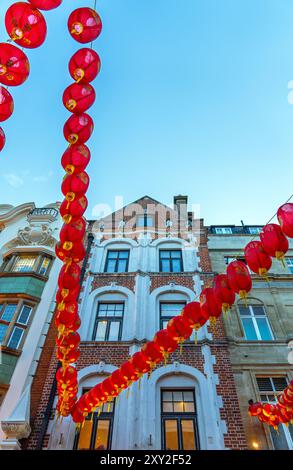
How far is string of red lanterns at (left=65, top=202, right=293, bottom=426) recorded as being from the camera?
188 inches

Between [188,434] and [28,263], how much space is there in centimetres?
1004

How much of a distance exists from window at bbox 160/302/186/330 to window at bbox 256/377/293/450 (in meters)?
3.89

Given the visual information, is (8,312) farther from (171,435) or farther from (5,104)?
(5,104)

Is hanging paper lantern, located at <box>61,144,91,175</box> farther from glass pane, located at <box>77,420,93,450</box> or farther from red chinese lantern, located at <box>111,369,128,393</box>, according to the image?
glass pane, located at <box>77,420,93,450</box>

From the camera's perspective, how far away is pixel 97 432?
29.8 ft

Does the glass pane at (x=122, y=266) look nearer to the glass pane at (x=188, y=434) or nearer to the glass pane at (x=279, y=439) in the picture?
the glass pane at (x=188, y=434)

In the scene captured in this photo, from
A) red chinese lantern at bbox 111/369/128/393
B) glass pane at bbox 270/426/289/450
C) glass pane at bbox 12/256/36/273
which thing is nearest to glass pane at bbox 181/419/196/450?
glass pane at bbox 270/426/289/450

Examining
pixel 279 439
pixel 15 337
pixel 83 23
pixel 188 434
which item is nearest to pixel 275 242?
pixel 83 23

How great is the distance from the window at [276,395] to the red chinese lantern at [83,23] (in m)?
11.3

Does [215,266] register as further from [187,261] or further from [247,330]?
[247,330]

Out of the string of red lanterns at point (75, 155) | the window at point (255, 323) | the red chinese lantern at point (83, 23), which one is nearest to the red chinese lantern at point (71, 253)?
the string of red lanterns at point (75, 155)

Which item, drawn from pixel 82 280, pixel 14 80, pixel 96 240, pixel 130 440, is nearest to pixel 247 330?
pixel 130 440

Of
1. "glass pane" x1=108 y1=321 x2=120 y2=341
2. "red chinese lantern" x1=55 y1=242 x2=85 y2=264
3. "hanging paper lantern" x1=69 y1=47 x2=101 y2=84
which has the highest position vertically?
"glass pane" x1=108 y1=321 x2=120 y2=341

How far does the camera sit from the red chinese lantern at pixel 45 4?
376cm
